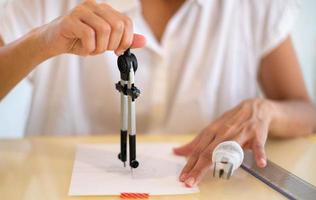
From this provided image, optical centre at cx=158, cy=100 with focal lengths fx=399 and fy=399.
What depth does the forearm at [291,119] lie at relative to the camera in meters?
0.85

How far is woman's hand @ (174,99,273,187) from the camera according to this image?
2.19 ft

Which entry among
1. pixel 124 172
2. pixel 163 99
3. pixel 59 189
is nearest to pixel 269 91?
pixel 163 99

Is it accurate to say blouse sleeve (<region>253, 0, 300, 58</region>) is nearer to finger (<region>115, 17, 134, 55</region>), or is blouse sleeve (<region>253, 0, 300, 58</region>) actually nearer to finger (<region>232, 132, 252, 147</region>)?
finger (<region>232, 132, 252, 147</region>)

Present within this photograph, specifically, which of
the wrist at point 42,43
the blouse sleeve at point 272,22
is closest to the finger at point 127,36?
the wrist at point 42,43

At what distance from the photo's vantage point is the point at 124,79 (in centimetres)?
63

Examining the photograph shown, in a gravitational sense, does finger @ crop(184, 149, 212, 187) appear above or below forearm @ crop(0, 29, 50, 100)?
below

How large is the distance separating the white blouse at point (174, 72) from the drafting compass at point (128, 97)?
0.36 metres

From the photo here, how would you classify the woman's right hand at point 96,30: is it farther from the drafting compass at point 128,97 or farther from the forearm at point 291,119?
the forearm at point 291,119

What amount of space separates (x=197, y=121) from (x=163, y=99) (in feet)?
0.37

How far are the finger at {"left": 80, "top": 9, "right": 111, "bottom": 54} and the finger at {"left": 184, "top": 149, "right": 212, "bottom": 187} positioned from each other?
246 mm

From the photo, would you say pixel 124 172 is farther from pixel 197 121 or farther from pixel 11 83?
pixel 197 121

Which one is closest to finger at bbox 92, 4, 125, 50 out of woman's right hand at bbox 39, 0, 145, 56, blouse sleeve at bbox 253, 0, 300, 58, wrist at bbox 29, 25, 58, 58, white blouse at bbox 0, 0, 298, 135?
woman's right hand at bbox 39, 0, 145, 56

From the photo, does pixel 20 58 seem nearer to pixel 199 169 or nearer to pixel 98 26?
pixel 98 26

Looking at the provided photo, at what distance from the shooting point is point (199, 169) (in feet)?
2.17
